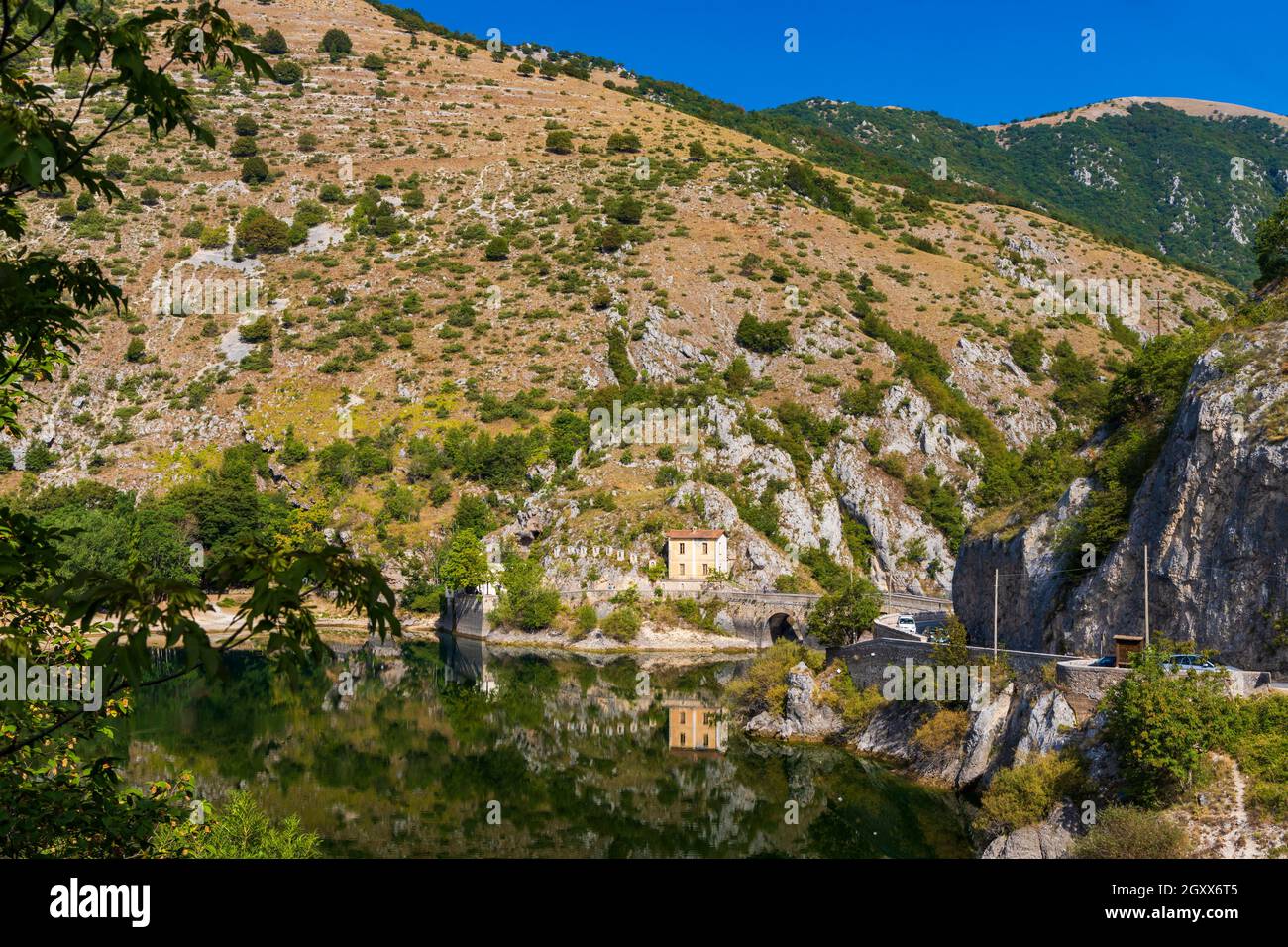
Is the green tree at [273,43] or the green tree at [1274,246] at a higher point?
the green tree at [273,43]

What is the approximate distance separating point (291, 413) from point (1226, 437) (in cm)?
9816

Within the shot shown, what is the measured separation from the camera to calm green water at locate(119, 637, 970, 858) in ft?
108

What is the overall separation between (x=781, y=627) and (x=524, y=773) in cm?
4908

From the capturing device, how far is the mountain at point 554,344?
9956 cm

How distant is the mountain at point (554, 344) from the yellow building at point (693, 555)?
2.29m

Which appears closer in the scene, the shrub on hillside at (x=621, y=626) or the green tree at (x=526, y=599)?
the shrub on hillside at (x=621, y=626)

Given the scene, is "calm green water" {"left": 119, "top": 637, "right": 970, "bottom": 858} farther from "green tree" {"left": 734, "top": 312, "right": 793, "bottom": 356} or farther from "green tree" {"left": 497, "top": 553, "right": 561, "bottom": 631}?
"green tree" {"left": 734, "top": 312, "right": 793, "bottom": 356}

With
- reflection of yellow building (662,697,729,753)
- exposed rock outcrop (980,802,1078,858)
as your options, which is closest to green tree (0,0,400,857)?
exposed rock outcrop (980,802,1078,858)

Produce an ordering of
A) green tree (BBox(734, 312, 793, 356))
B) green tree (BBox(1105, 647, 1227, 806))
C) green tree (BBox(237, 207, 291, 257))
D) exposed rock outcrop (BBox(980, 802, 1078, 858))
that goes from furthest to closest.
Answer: green tree (BBox(237, 207, 291, 257)) → green tree (BBox(734, 312, 793, 356)) → exposed rock outcrop (BBox(980, 802, 1078, 858)) → green tree (BBox(1105, 647, 1227, 806))

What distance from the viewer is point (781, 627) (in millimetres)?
88812

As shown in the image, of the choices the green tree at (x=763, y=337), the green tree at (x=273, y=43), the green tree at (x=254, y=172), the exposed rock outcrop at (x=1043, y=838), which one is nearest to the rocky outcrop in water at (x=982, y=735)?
the exposed rock outcrop at (x=1043, y=838)

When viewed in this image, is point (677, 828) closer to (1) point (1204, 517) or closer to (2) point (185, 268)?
(1) point (1204, 517)

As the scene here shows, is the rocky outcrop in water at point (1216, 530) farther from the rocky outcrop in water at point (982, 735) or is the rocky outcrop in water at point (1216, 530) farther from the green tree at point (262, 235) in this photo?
the green tree at point (262, 235)

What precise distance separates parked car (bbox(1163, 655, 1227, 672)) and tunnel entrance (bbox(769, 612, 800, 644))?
58.8 metres
